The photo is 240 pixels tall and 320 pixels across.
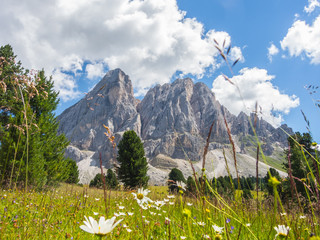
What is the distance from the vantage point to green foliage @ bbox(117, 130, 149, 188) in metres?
30.0

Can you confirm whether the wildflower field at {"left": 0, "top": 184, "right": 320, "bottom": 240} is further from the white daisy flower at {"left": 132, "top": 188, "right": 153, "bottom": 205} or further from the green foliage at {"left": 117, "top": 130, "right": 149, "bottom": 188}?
the green foliage at {"left": 117, "top": 130, "right": 149, "bottom": 188}

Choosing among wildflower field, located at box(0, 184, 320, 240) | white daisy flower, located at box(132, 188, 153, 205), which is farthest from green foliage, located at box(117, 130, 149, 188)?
white daisy flower, located at box(132, 188, 153, 205)

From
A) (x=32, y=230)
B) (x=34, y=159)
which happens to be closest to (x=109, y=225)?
(x=32, y=230)

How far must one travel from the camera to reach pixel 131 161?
99.6ft

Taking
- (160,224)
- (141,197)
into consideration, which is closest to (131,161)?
(160,224)

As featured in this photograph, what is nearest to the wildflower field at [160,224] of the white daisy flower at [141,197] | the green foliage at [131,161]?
the white daisy flower at [141,197]

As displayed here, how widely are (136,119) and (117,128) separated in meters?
21.8

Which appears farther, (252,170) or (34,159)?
(252,170)

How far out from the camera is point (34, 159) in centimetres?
1174

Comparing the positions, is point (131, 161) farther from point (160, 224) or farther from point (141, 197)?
point (141, 197)

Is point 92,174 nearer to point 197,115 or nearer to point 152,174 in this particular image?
point 152,174

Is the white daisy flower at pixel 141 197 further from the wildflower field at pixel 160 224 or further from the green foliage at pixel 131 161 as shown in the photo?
the green foliage at pixel 131 161

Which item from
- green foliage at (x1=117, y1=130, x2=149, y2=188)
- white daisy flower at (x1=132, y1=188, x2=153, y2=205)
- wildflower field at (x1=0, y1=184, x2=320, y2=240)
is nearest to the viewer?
wildflower field at (x1=0, y1=184, x2=320, y2=240)

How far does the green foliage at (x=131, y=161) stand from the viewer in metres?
30.0
